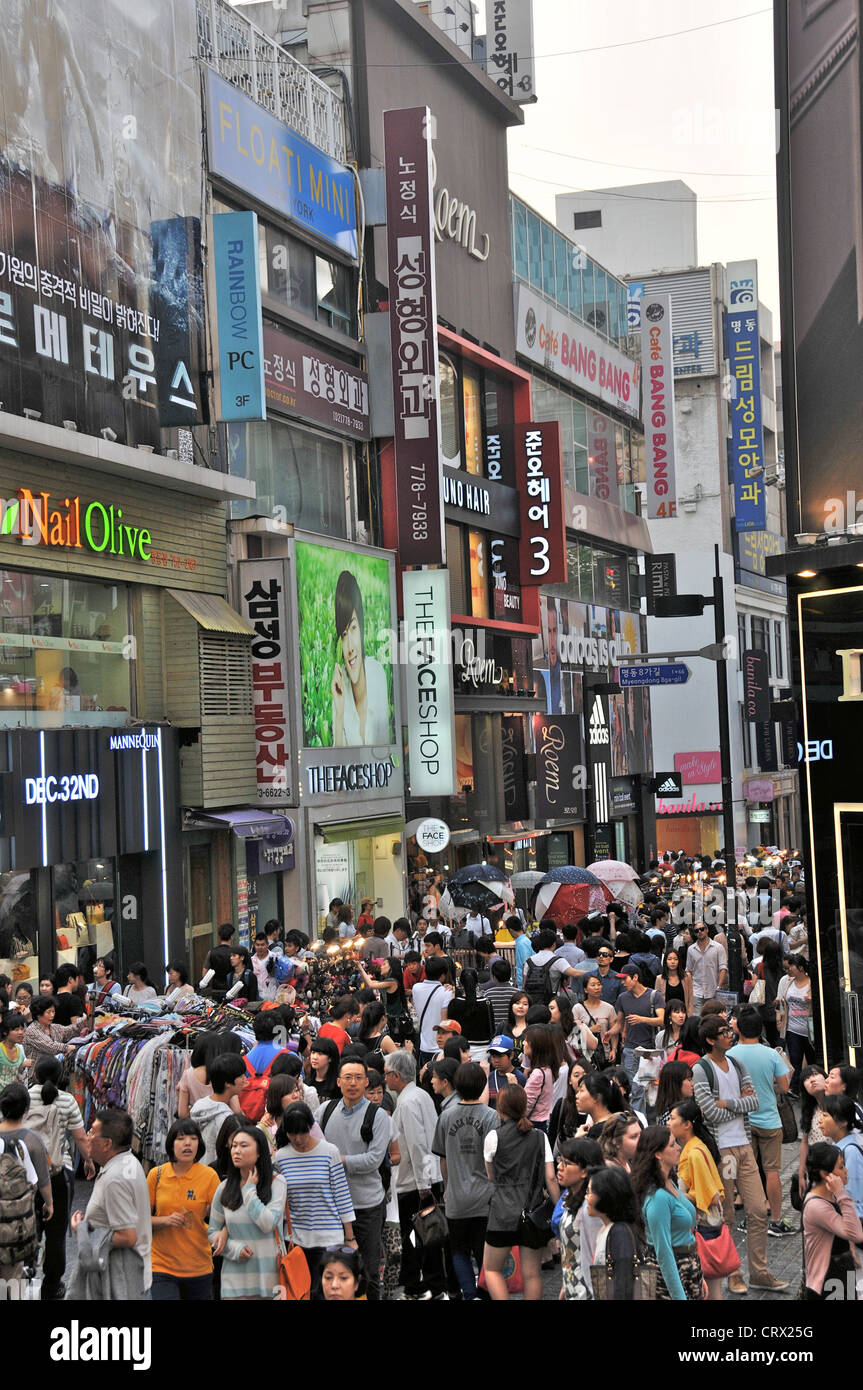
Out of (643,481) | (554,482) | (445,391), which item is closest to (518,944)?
(445,391)

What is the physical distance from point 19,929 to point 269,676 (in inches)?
287

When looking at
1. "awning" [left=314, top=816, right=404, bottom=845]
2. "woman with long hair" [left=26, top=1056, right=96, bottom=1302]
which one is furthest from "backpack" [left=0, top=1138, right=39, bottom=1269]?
"awning" [left=314, top=816, right=404, bottom=845]

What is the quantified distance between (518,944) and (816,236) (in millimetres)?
8087

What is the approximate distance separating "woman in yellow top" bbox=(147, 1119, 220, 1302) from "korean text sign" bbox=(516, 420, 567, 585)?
3136 centimetres

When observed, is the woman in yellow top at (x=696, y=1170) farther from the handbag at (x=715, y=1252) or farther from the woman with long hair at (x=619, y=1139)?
the woman with long hair at (x=619, y=1139)

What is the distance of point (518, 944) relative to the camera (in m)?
17.9

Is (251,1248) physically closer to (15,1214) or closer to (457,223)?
(15,1214)

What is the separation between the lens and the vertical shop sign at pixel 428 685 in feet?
102

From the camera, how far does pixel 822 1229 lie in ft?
25.5

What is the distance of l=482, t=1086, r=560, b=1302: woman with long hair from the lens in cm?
897
